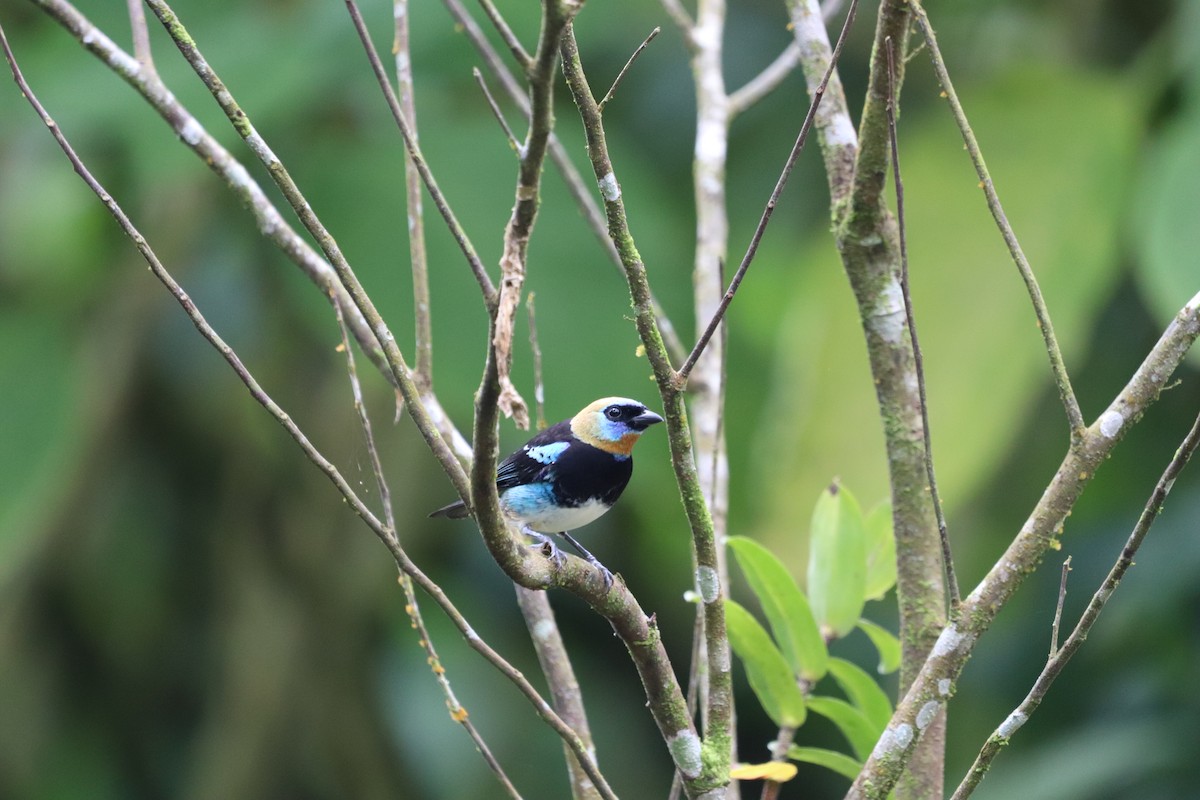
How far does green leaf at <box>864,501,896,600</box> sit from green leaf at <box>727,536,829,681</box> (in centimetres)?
23

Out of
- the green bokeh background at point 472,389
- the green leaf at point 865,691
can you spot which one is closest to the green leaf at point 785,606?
the green leaf at point 865,691

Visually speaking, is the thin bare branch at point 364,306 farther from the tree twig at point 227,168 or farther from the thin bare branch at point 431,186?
the tree twig at point 227,168

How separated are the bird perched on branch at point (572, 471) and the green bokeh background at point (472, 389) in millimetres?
866

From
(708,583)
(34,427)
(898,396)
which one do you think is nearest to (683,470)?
(708,583)

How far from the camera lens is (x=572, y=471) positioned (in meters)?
2.60

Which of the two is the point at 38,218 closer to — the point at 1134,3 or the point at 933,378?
the point at 933,378

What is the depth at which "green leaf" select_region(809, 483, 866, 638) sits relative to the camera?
A: 2258mm

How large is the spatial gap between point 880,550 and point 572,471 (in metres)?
0.61

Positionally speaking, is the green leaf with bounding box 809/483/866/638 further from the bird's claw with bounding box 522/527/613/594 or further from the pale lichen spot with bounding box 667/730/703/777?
the pale lichen spot with bounding box 667/730/703/777

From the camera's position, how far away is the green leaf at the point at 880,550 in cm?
242

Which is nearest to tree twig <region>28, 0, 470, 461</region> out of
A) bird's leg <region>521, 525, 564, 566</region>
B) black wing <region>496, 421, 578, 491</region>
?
bird's leg <region>521, 525, 564, 566</region>

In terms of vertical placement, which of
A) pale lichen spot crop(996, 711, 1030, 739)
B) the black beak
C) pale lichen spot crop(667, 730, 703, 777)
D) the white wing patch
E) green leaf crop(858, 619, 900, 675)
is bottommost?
green leaf crop(858, 619, 900, 675)

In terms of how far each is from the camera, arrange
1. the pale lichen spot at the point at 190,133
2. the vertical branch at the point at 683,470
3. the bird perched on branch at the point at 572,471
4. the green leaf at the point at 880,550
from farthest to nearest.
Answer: the bird perched on branch at the point at 572,471
the green leaf at the point at 880,550
the pale lichen spot at the point at 190,133
the vertical branch at the point at 683,470

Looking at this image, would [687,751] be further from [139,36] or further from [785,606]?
[139,36]
